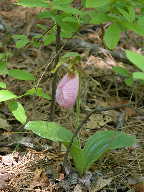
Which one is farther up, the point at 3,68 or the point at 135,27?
the point at 135,27

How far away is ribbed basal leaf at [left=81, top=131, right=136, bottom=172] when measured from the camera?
207 centimetres

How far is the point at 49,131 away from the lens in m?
2.03

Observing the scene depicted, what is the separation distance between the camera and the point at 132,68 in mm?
3479

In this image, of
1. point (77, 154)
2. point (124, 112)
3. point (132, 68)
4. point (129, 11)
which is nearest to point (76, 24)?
point (129, 11)

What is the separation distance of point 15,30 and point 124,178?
7.11 feet

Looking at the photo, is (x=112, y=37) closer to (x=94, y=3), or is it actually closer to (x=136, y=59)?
(x=94, y=3)

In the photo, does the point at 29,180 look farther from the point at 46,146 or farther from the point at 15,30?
the point at 15,30

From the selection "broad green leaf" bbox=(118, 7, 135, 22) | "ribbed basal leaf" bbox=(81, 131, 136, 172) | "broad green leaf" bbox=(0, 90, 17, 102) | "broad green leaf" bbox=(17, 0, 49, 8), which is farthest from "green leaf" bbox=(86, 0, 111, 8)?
"ribbed basal leaf" bbox=(81, 131, 136, 172)

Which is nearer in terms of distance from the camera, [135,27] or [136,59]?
[136,59]

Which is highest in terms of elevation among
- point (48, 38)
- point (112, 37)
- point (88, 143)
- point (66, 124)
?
→ point (112, 37)

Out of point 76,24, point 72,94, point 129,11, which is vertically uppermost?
point 129,11

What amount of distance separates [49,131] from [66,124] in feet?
A: 2.33

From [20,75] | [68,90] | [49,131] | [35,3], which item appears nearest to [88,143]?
[49,131]

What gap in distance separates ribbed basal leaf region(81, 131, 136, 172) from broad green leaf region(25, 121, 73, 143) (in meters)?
0.15
